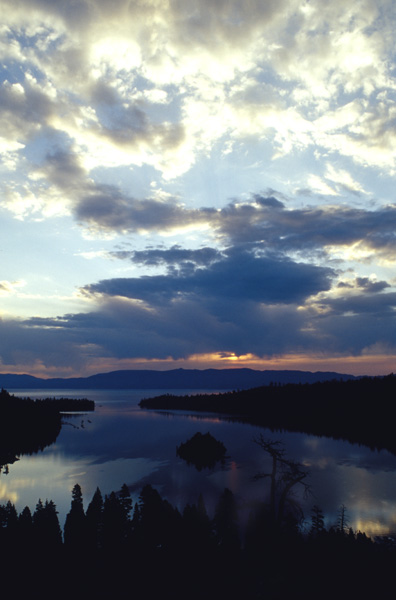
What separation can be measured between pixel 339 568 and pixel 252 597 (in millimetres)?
7636

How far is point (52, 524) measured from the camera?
40.4 meters

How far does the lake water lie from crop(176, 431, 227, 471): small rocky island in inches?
112

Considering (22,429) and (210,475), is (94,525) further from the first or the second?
(22,429)

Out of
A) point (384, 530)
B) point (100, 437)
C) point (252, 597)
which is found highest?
point (252, 597)

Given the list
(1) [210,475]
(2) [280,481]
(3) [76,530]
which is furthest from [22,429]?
(2) [280,481]

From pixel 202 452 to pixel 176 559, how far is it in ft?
239

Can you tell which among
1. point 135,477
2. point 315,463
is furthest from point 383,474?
point 135,477

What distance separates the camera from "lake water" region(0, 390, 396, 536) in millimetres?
61438

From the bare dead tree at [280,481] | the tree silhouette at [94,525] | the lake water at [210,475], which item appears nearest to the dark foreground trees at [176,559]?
the tree silhouette at [94,525]

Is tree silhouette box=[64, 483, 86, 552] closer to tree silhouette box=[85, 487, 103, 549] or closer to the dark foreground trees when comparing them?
the dark foreground trees

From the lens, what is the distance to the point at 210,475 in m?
84.0

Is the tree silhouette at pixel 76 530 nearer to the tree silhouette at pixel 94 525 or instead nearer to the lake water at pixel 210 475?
the tree silhouette at pixel 94 525

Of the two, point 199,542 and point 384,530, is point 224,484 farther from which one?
point 199,542

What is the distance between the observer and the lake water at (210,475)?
61.4 metres
